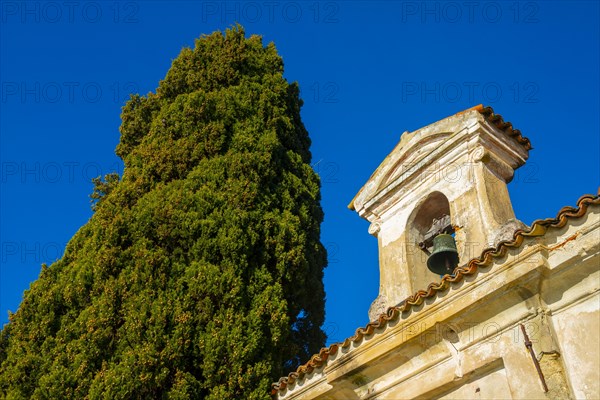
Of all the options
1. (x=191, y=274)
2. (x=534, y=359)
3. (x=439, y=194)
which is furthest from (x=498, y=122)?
(x=191, y=274)

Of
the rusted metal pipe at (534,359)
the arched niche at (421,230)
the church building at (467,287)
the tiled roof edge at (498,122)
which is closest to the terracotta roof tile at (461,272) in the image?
the church building at (467,287)

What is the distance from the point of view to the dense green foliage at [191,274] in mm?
7023

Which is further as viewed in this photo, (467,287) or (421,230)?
(421,230)

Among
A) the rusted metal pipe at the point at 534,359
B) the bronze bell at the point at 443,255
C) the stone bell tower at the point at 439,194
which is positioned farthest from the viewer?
the bronze bell at the point at 443,255

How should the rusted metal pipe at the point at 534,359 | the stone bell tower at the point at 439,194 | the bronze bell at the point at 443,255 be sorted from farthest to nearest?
the bronze bell at the point at 443,255 < the stone bell tower at the point at 439,194 < the rusted metal pipe at the point at 534,359

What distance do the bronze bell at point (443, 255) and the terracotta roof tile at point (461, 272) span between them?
1182 millimetres

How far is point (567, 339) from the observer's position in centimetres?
492

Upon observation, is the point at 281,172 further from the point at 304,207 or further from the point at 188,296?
the point at 188,296

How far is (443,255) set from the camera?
7172 mm

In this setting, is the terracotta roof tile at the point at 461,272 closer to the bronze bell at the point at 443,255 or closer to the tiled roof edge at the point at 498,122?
the bronze bell at the point at 443,255

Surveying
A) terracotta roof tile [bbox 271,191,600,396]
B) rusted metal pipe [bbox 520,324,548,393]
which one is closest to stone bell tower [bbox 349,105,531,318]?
terracotta roof tile [bbox 271,191,600,396]

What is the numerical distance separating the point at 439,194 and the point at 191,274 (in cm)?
322

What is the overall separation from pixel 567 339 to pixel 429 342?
1298 mm

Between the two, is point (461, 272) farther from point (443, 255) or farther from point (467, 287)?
point (443, 255)
